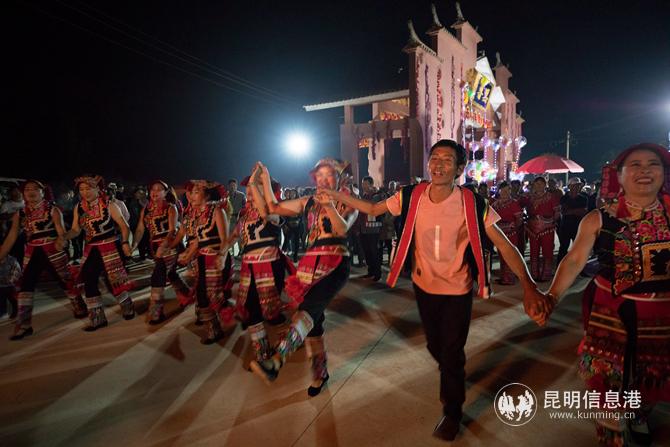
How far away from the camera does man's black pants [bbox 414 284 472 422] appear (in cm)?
252

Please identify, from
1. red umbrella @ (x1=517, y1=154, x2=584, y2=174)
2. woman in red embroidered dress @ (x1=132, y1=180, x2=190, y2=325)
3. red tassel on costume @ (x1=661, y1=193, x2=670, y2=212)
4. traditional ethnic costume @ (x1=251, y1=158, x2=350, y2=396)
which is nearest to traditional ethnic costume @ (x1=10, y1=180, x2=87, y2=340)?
woman in red embroidered dress @ (x1=132, y1=180, x2=190, y2=325)

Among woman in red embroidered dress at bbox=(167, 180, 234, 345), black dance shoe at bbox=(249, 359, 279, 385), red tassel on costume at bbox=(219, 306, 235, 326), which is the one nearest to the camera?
black dance shoe at bbox=(249, 359, 279, 385)

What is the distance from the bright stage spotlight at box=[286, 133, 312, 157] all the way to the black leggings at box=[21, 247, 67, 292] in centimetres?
1998

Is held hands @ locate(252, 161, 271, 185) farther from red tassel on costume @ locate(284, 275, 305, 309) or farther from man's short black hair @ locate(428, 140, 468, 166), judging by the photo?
man's short black hair @ locate(428, 140, 468, 166)

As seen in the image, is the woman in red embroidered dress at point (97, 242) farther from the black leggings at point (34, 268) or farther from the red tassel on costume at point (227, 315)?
the red tassel on costume at point (227, 315)

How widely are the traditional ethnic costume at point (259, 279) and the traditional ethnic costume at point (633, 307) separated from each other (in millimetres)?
2563

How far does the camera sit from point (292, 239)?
10.1 meters

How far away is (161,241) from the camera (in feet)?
17.3

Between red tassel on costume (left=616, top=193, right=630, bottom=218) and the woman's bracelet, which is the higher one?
red tassel on costume (left=616, top=193, right=630, bottom=218)

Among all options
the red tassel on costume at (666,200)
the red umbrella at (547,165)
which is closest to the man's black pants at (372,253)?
the red tassel on costume at (666,200)

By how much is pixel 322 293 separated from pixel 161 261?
295 centimetres

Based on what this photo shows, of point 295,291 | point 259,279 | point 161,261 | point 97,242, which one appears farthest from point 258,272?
point 97,242

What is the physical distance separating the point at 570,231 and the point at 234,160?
2568cm

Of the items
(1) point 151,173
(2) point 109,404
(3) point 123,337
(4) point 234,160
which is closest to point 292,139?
(4) point 234,160
